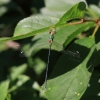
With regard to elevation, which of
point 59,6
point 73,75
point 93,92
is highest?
point 59,6

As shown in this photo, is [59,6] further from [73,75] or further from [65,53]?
[73,75]

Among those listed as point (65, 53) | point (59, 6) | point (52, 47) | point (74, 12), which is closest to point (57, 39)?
point (52, 47)

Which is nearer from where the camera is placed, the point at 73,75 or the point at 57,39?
the point at 73,75

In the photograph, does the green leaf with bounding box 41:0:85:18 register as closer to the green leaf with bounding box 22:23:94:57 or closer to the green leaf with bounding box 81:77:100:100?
the green leaf with bounding box 22:23:94:57

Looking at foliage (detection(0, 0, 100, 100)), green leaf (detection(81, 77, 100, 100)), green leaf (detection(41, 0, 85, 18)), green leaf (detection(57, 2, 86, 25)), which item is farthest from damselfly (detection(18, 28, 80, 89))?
green leaf (detection(41, 0, 85, 18))

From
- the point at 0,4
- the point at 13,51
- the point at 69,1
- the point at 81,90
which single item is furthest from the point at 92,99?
the point at 0,4

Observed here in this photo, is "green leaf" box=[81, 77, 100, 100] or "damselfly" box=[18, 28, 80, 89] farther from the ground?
"damselfly" box=[18, 28, 80, 89]

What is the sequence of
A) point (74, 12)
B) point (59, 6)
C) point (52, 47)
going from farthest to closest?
point (59, 6) < point (52, 47) < point (74, 12)

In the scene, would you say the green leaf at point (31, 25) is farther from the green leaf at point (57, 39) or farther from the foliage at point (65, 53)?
the green leaf at point (57, 39)

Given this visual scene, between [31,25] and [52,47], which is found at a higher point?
[31,25]
